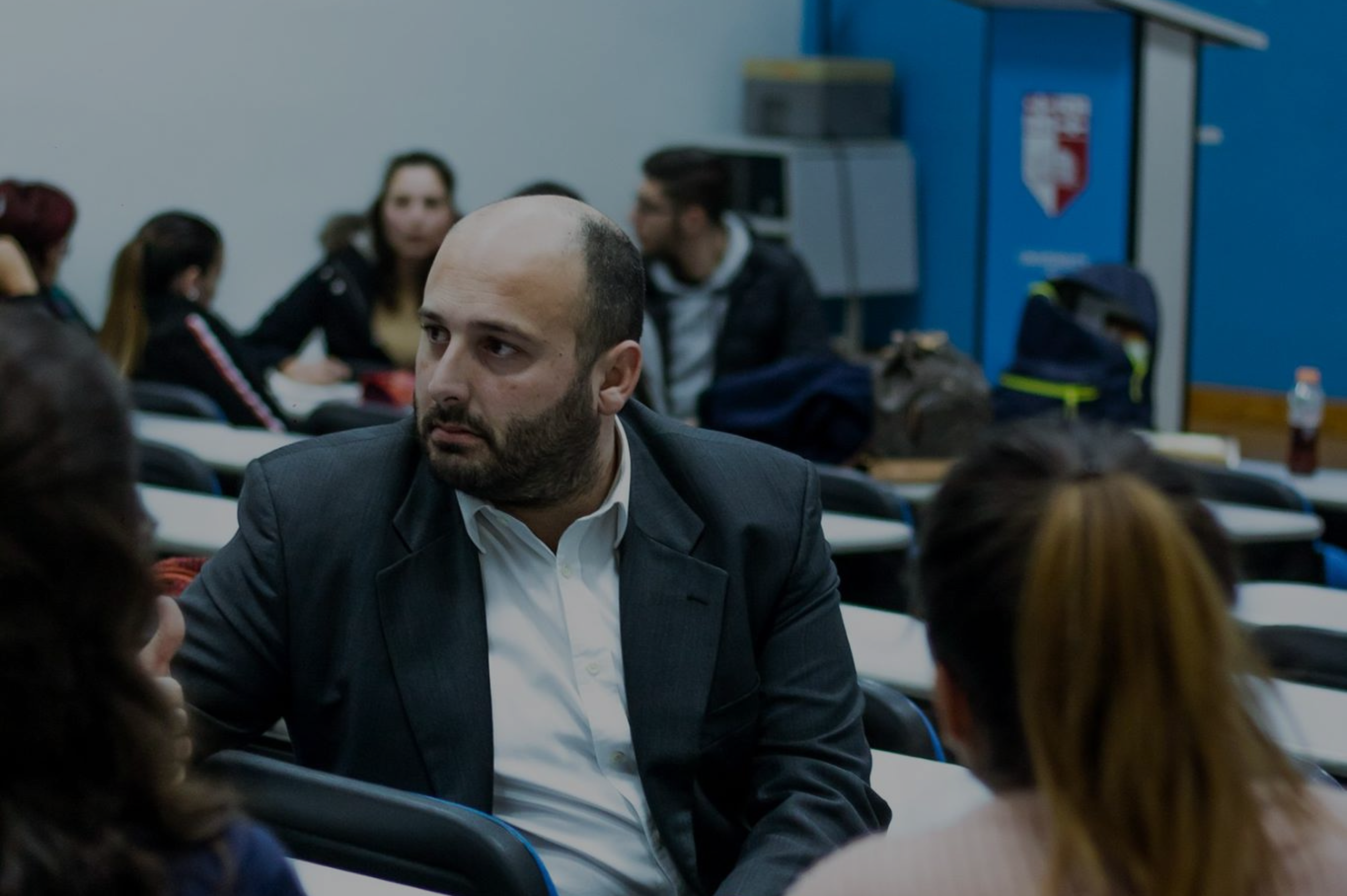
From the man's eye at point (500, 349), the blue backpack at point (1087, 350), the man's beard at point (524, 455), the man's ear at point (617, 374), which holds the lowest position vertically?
the blue backpack at point (1087, 350)

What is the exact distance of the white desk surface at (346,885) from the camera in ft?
5.47

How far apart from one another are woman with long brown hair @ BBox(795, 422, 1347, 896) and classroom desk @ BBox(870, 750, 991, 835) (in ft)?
2.45

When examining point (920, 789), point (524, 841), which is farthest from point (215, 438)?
point (524, 841)

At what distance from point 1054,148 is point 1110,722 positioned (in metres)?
5.01

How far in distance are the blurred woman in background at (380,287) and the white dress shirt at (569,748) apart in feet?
12.4

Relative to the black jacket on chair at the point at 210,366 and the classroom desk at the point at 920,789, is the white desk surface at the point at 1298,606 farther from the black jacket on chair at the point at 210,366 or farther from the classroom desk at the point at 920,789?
the black jacket on chair at the point at 210,366

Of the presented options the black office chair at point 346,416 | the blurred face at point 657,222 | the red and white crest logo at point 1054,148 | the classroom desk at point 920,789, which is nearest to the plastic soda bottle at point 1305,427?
the red and white crest logo at point 1054,148

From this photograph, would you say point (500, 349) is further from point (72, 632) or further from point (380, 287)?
point (380, 287)

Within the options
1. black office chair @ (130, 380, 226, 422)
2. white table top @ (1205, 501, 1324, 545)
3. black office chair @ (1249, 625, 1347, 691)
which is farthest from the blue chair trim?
black office chair @ (130, 380, 226, 422)

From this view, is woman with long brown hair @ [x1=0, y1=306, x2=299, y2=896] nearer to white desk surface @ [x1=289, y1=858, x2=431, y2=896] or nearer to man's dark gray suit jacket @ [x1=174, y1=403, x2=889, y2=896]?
white desk surface @ [x1=289, y1=858, x2=431, y2=896]

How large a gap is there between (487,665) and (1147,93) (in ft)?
13.0

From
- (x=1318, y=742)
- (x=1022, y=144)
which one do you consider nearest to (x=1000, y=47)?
(x=1022, y=144)

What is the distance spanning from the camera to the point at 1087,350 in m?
4.65

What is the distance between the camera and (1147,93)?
5277 mm
